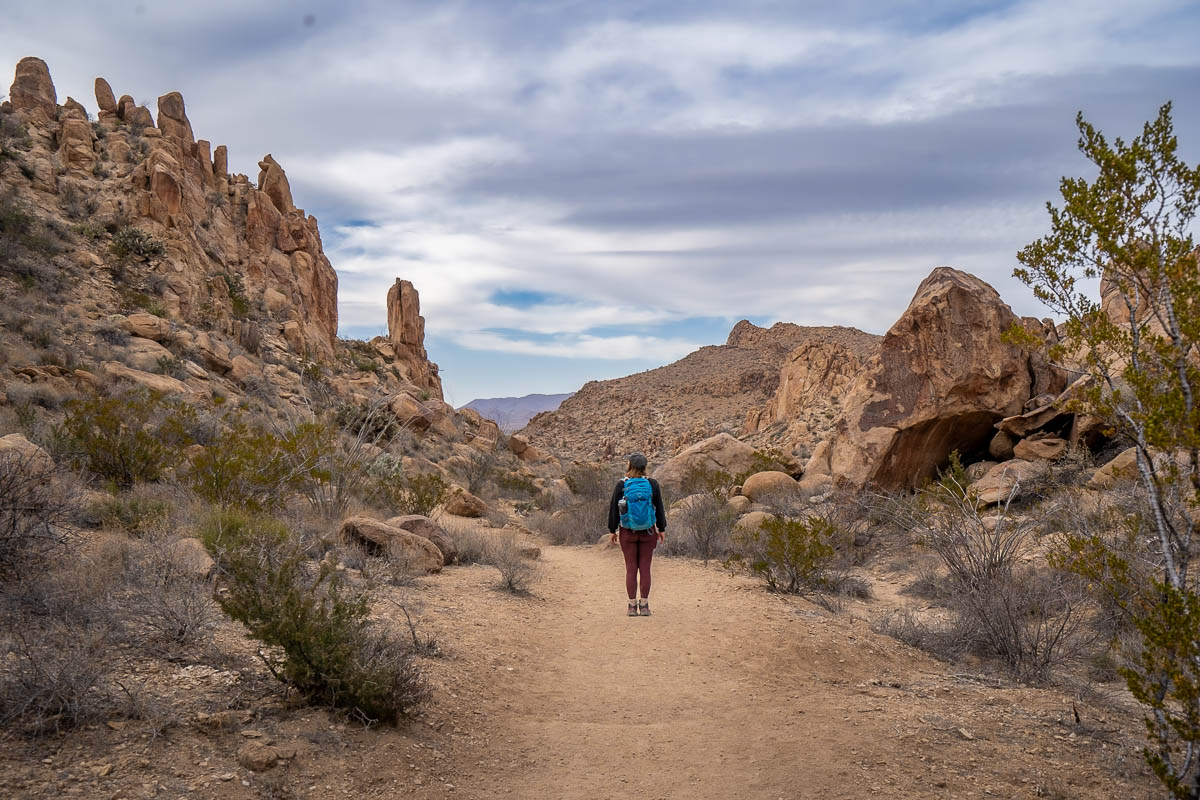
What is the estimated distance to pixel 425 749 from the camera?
13.9 ft

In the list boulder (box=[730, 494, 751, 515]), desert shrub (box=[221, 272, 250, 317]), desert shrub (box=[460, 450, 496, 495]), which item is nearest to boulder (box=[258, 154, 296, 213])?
desert shrub (box=[221, 272, 250, 317])

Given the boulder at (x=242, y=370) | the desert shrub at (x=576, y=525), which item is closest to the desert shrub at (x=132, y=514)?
the desert shrub at (x=576, y=525)

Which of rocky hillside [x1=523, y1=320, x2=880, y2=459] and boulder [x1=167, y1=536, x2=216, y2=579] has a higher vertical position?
rocky hillside [x1=523, y1=320, x2=880, y2=459]

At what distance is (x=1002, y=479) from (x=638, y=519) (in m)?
8.37

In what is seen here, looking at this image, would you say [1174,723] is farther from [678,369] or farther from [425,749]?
[678,369]

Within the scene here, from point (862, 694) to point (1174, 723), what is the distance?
2.81 m

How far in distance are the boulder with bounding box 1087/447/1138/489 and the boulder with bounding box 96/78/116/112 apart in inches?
1445

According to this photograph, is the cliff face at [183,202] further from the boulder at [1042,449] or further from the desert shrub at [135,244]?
the boulder at [1042,449]

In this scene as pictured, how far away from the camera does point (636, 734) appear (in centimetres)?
485

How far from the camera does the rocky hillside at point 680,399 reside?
1982 inches

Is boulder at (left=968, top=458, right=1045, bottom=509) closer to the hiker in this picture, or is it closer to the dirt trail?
the dirt trail

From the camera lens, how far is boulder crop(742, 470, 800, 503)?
55.3 feet

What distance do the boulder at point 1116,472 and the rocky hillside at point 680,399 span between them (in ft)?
99.8

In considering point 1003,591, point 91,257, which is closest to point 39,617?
point 1003,591
